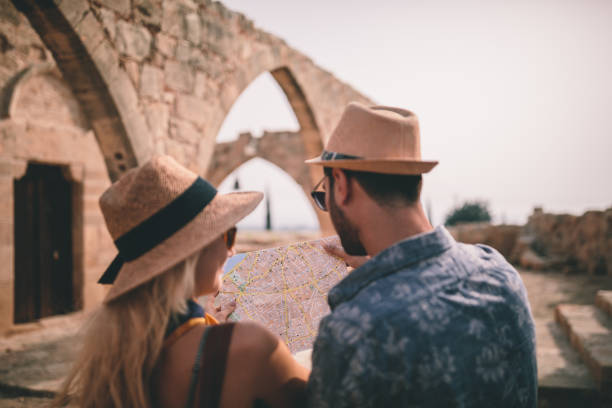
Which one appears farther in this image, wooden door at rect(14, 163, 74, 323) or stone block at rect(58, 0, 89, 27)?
wooden door at rect(14, 163, 74, 323)

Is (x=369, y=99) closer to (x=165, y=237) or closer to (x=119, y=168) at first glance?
(x=119, y=168)

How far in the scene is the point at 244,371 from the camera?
3.20 feet

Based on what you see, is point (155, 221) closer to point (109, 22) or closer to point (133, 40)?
point (109, 22)

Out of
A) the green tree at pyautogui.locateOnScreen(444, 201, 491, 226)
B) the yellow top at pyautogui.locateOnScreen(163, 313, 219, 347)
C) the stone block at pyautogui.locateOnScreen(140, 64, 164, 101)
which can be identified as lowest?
the green tree at pyautogui.locateOnScreen(444, 201, 491, 226)

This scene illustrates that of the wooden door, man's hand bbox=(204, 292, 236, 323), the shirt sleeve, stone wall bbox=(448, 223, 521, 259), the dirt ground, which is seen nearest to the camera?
the shirt sleeve

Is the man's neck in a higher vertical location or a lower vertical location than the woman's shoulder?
higher

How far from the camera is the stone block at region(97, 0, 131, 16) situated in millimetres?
3465

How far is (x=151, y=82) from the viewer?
3.94 m

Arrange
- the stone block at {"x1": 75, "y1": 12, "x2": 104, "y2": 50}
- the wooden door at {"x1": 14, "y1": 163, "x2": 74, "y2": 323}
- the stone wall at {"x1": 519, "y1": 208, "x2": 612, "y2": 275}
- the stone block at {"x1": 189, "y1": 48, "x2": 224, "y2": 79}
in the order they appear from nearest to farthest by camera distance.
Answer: the stone block at {"x1": 75, "y1": 12, "x2": 104, "y2": 50} → the stone block at {"x1": 189, "y1": 48, "x2": 224, "y2": 79} → the wooden door at {"x1": 14, "y1": 163, "x2": 74, "y2": 323} → the stone wall at {"x1": 519, "y1": 208, "x2": 612, "y2": 275}

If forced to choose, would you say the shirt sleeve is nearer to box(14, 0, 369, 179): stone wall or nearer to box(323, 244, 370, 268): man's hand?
box(323, 244, 370, 268): man's hand

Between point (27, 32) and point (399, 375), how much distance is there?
708 centimetres

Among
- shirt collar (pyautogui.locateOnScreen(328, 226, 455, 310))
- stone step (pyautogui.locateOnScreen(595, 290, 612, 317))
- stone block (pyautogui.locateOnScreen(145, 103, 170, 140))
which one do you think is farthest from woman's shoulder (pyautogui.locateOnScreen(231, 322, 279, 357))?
stone step (pyautogui.locateOnScreen(595, 290, 612, 317))

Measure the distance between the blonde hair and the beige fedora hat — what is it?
54 cm

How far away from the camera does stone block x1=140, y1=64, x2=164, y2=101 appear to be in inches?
152
